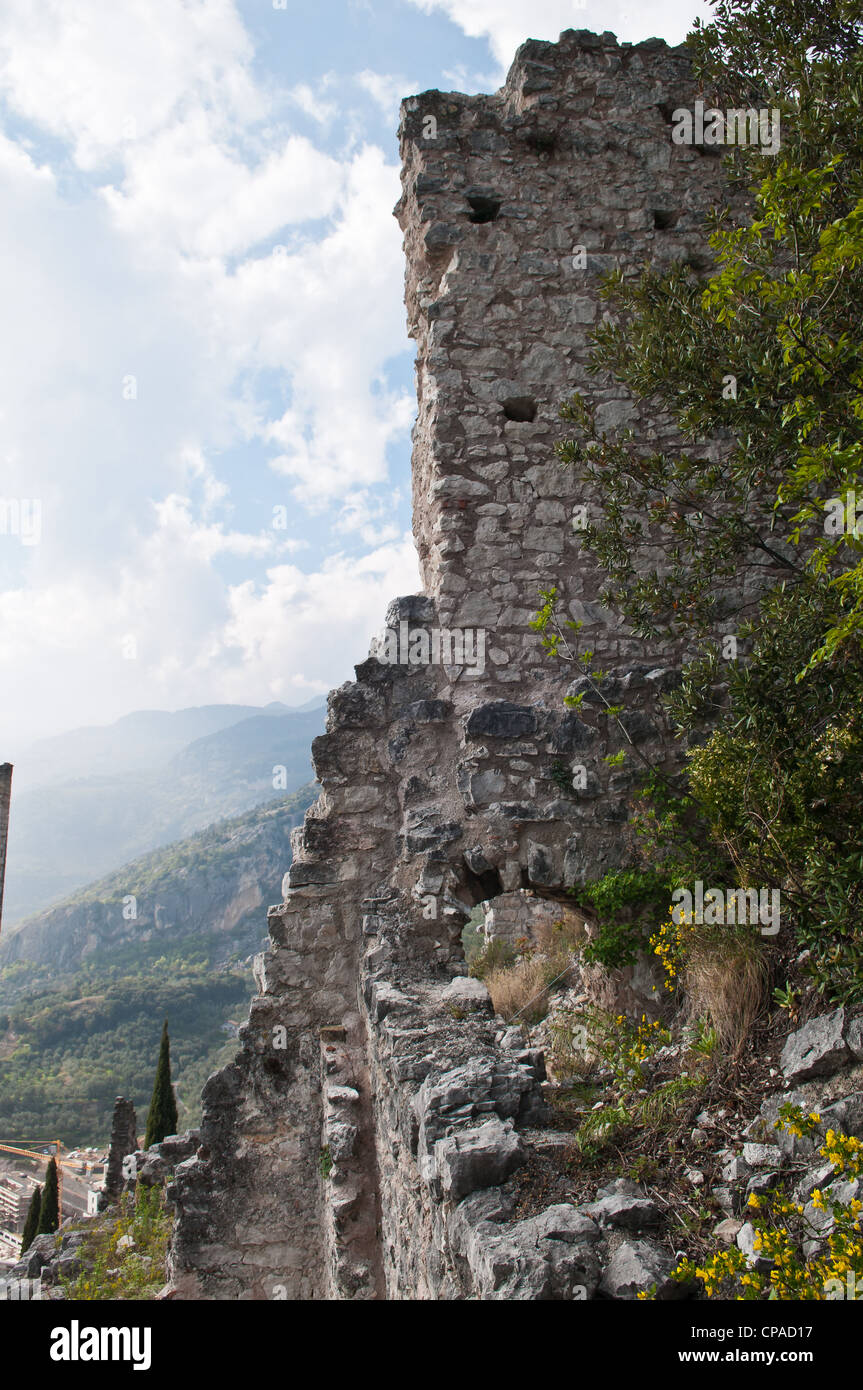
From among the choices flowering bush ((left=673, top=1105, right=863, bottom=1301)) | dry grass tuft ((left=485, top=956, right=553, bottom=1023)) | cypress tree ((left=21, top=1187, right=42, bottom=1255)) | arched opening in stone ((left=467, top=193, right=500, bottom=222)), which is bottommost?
cypress tree ((left=21, top=1187, right=42, bottom=1255))

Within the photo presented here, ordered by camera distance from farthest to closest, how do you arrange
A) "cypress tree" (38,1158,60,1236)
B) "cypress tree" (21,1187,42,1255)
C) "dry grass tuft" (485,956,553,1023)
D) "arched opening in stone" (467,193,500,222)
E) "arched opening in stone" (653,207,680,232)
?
"cypress tree" (21,1187,42,1255)
"cypress tree" (38,1158,60,1236)
"dry grass tuft" (485,956,553,1023)
"arched opening in stone" (653,207,680,232)
"arched opening in stone" (467,193,500,222)

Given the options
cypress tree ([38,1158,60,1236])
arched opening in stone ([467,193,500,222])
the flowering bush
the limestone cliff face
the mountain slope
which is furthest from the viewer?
the mountain slope

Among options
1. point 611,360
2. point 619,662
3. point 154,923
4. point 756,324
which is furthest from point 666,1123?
point 154,923

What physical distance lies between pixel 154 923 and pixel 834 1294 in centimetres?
9394

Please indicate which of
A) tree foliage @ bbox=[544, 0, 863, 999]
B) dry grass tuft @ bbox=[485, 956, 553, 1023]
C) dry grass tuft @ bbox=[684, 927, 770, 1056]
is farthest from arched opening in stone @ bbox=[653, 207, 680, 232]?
dry grass tuft @ bbox=[485, 956, 553, 1023]

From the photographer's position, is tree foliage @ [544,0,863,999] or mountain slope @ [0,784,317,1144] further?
mountain slope @ [0,784,317,1144]

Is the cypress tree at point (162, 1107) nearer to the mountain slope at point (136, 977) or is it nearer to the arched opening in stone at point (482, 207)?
the arched opening in stone at point (482, 207)

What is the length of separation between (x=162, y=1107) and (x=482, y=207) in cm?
2019

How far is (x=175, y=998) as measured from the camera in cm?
6266

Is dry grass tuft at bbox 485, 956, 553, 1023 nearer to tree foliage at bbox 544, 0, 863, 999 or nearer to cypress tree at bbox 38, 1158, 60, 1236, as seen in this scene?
tree foliage at bbox 544, 0, 863, 999

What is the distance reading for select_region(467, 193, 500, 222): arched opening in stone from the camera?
20.5 ft

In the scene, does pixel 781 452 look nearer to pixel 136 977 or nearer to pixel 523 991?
pixel 523 991

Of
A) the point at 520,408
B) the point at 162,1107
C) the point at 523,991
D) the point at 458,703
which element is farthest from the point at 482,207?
the point at 162,1107

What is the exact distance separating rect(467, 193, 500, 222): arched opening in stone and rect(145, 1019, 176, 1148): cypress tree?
18292 millimetres
